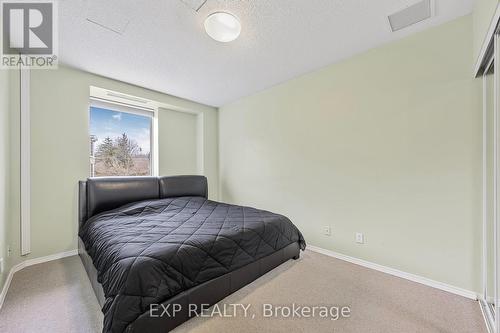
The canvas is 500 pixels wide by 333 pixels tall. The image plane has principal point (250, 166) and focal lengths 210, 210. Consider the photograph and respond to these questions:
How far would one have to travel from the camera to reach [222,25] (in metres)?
1.88

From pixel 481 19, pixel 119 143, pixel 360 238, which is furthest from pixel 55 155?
pixel 481 19

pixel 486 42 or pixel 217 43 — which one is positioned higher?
pixel 217 43

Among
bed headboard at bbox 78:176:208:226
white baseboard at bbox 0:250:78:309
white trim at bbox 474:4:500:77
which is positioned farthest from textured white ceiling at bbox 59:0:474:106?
white baseboard at bbox 0:250:78:309

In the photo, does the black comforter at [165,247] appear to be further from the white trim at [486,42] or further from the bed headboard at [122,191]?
the white trim at [486,42]

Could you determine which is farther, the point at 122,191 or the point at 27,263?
the point at 122,191

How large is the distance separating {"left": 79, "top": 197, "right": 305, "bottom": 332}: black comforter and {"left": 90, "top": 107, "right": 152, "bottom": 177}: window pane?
122cm

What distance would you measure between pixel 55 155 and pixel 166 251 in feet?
7.69

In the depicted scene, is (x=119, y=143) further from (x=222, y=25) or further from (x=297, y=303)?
(x=297, y=303)

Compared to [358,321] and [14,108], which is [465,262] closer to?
[358,321]

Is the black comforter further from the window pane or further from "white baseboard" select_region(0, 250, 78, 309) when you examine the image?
the window pane

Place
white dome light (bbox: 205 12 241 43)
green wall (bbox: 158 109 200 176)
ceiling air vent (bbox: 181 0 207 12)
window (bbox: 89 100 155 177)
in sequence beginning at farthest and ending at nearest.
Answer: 1. green wall (bbox: 158 109 200 176)
2. window (bbox: 89 100 155 177)
3. white dome light (bbox: 205 12 241 43)
4. ceiling air vent (bbox: 181 0 207 12)

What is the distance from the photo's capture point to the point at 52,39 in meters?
2.16

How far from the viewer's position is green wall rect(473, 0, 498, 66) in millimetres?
1357
